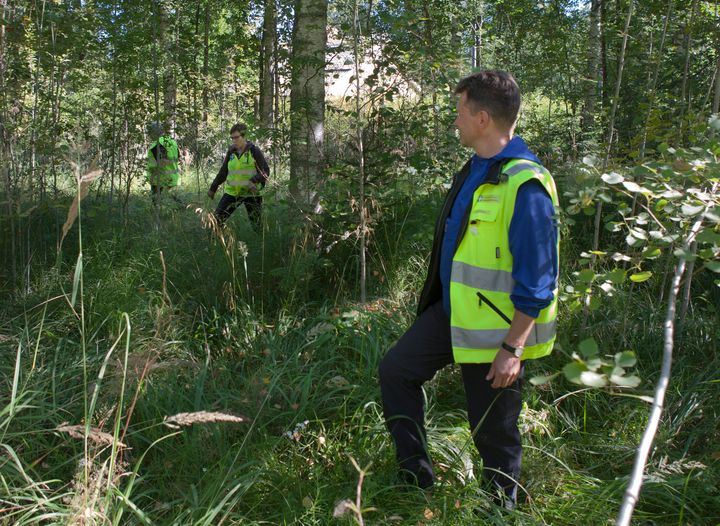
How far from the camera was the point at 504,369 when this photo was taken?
2.42m

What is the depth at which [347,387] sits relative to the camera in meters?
3.57

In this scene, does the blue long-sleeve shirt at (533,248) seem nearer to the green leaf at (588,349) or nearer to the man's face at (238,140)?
the green leaf at (588,349)

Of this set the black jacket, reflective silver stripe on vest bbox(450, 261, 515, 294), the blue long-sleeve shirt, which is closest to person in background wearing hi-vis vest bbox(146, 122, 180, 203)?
the black jacket

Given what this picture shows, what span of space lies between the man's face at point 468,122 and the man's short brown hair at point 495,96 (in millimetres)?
19

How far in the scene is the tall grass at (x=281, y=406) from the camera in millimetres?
2664

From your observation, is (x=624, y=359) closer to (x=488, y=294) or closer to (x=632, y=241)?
(x=632, y=241)

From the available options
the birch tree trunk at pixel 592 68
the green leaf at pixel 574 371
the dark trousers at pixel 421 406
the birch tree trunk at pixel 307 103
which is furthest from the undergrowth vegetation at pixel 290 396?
the birch tree trunk at pixel 592 68

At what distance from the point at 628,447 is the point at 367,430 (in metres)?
1.42

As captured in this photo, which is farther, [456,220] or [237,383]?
[237,383]

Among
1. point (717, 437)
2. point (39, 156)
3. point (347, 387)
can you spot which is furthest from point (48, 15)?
point (717, 437)

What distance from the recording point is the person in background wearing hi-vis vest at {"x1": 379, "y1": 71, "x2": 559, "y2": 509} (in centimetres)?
238

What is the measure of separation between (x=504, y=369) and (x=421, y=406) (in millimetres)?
537

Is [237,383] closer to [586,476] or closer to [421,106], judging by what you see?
[586,476]

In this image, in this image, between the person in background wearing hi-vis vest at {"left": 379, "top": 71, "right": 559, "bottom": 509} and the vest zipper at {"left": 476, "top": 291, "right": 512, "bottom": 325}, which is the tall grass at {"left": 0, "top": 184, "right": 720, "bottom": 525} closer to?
the person in background wearing hi-vis vest at {"left": 379, "top": 71, "right": 559, "bottom": 509}
